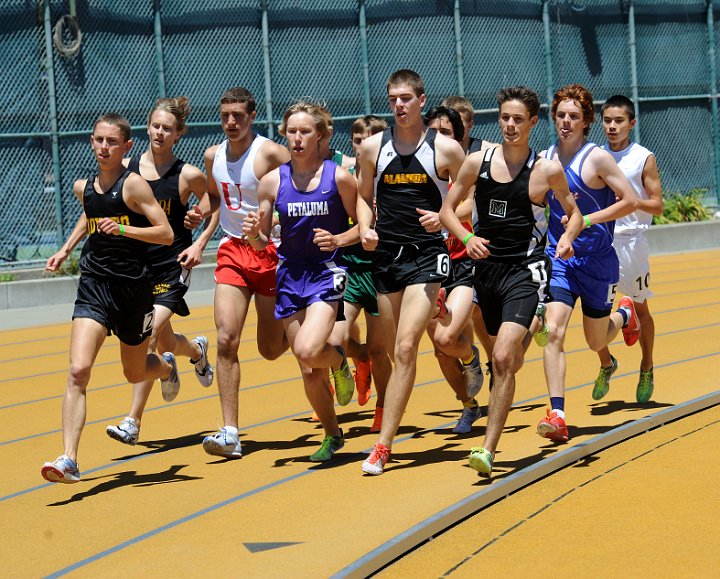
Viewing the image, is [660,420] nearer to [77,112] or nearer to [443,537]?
[443,537]

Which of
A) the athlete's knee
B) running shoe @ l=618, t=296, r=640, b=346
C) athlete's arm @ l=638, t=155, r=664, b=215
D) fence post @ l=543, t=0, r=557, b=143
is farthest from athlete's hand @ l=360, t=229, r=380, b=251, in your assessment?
fence post @ l=543, t=0, r=557, b=143

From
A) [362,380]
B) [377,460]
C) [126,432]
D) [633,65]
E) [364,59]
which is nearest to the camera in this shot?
[377,460]

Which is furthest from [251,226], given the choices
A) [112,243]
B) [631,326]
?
[631,326]

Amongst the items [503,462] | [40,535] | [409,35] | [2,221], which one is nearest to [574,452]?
[503,462]

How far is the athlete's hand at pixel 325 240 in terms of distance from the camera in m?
7.96

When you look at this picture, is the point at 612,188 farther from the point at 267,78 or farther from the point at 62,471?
the point at 267,78

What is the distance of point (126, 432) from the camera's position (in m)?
8.80

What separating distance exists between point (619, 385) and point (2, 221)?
1151cm

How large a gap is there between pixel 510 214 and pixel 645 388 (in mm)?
2286

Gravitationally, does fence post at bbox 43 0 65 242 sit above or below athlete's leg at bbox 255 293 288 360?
above

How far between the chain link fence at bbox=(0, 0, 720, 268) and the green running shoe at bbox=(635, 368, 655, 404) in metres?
11.7

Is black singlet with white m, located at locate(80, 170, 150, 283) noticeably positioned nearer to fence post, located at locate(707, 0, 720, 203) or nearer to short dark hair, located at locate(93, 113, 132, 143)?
short dark hair, located at locate(93, 113, 132, 143)

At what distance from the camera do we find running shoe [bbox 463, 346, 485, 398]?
9.20m

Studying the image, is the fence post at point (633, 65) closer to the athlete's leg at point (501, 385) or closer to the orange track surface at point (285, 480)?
the orange track surface at point (285, 480)
